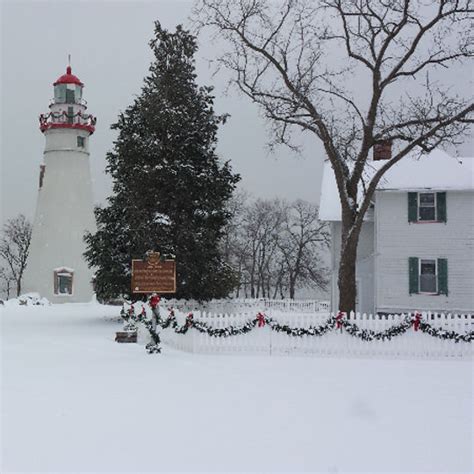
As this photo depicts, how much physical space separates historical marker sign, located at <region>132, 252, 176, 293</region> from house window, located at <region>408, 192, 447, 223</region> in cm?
1200

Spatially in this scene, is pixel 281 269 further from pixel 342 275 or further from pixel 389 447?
pixel 389 447

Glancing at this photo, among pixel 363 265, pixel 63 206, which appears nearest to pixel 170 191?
pixel 363 265

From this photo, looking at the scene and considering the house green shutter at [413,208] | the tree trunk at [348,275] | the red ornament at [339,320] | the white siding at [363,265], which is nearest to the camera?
the red ornament at [339,320]

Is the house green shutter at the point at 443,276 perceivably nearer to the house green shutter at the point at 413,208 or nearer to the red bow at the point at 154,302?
the house green shutter at the point at 413,208

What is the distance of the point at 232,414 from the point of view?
29.0ft

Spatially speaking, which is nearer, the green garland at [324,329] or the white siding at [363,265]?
the green garland at [324,329]

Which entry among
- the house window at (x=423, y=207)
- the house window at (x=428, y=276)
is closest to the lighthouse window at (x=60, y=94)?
the house window at (x=423, y=207)

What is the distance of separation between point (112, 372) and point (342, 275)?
10.0m

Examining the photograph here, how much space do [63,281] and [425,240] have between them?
85.2ft

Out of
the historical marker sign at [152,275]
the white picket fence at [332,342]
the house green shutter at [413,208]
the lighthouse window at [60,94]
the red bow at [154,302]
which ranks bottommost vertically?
the white picket fence at [332,342]

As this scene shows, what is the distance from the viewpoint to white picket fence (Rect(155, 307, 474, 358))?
1531 centimetres

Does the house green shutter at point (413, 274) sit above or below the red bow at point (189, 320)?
above

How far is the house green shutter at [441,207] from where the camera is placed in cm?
2350

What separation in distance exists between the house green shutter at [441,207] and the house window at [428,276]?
172 cm
